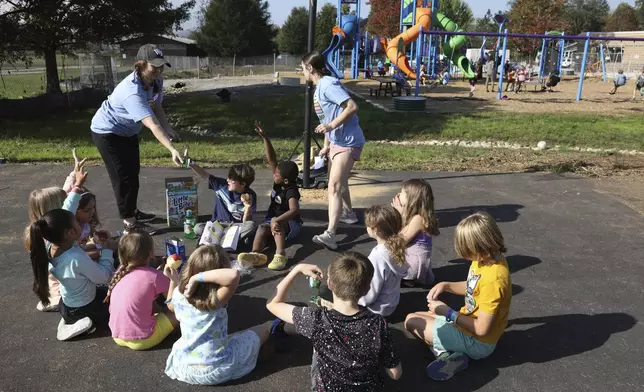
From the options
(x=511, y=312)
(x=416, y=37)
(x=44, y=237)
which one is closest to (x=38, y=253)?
(x=44, y=237)

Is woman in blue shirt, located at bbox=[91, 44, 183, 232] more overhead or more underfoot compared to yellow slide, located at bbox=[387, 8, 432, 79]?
more underfoot

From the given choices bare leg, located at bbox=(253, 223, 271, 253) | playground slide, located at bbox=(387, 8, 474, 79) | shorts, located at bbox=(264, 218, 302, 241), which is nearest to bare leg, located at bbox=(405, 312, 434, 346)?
bare leg, located at bbox=(253, 223, 271, 253)

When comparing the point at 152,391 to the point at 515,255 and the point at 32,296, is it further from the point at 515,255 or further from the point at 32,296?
the point at 515,255

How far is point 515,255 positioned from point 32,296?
4.26 meters

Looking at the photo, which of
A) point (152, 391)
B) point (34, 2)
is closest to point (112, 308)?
point (152, 391)

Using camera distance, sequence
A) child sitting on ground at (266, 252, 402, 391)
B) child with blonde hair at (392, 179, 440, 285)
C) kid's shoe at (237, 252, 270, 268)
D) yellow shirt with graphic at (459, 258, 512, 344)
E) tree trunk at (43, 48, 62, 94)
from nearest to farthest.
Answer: child sitting on ground at (266, 252, 402, 391) < yellow shirt with graphic at (459, 258, 512, 344) < child with blonde hair at (392, 179, 440, 285) < kid's shoe at (237, 252, 270, 268) < tree trunk at (43, 48, 62, 94)

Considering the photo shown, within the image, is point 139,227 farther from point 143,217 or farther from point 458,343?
point 458,343

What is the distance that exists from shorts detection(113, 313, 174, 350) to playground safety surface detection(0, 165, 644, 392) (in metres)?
0.05

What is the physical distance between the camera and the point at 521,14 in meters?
44.3

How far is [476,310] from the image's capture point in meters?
3.09

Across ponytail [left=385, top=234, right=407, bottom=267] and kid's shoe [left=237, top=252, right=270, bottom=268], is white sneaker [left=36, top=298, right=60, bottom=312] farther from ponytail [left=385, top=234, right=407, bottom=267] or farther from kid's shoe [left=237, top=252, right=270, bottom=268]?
ponytail [left=385, top=234, right=407, bottom=267]

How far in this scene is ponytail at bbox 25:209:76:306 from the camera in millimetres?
3016

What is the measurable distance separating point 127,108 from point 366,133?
28.0 feet

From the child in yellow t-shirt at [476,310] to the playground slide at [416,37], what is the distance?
21596 mm
